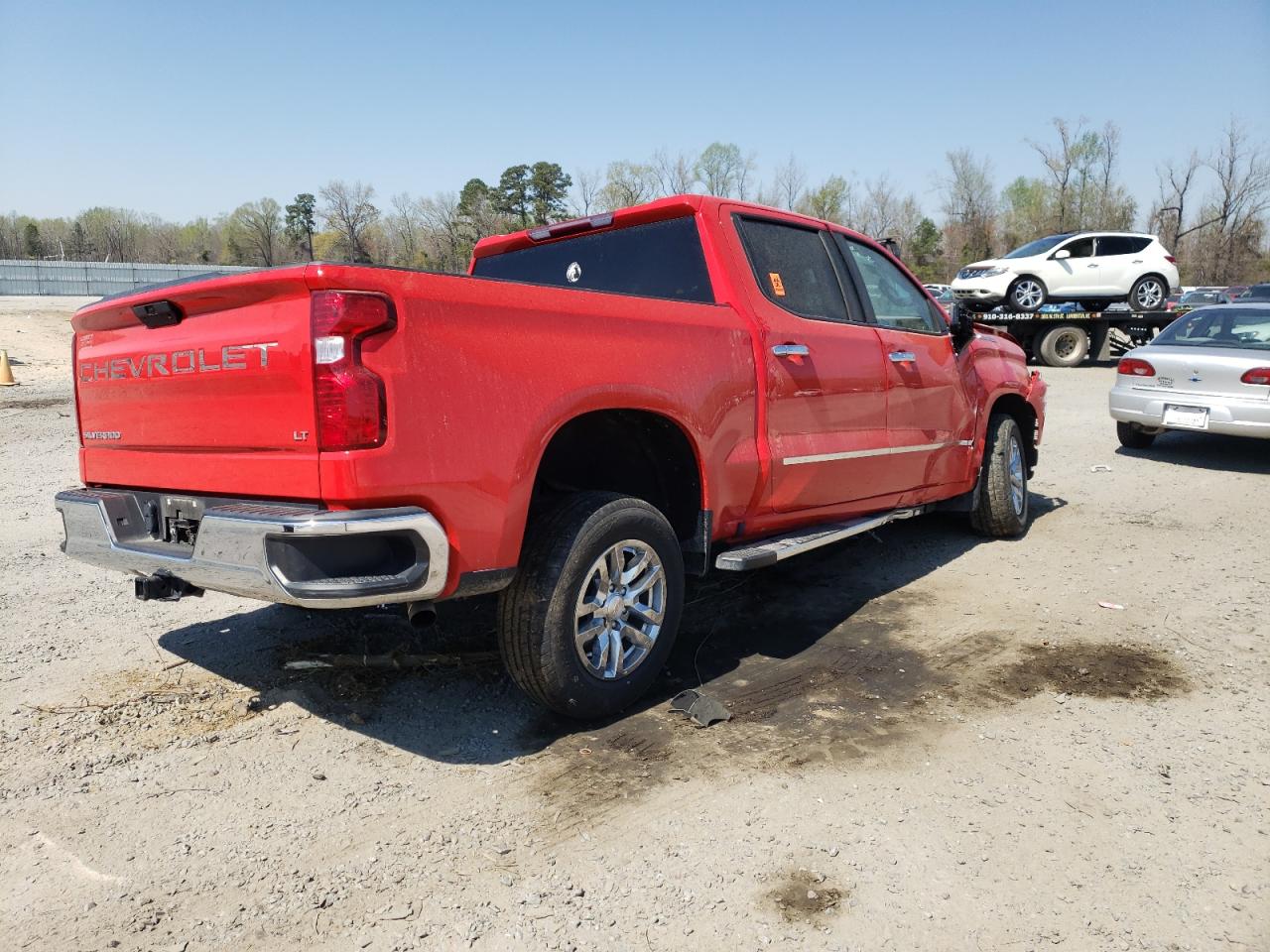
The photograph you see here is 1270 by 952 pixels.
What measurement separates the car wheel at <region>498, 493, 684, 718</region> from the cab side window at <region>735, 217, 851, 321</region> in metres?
1.47

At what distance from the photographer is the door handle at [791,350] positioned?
4.05m

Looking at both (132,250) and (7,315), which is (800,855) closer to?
(7,315)

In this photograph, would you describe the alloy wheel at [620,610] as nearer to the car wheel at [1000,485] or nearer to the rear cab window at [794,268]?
the rear cab window at [794,268]

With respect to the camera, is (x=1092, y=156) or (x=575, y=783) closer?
(x=575, y=783)

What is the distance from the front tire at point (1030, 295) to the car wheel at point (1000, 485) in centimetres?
1366

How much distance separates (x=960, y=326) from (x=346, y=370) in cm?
428

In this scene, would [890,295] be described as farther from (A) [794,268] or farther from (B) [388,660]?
(B) [388,660]

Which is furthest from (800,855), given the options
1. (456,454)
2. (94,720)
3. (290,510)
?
(94,720)

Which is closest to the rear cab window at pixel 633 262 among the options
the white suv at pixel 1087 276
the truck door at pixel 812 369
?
the truck door at pixel 812 369

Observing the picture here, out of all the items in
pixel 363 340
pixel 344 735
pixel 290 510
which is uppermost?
pixel 363 340

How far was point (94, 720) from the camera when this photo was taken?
11.2 ft

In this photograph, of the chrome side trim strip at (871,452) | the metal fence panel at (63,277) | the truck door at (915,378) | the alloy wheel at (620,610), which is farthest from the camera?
the metal fence panel at (63,277)

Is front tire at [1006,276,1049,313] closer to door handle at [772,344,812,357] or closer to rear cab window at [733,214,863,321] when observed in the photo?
rear cab window at [733,214,863,321]

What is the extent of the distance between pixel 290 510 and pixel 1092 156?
2666 inches
